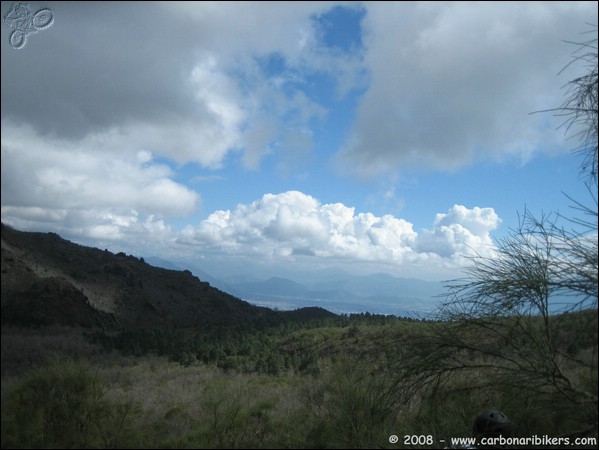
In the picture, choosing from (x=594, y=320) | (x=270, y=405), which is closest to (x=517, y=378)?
(x=594, y=320)

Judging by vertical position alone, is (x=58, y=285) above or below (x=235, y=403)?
above

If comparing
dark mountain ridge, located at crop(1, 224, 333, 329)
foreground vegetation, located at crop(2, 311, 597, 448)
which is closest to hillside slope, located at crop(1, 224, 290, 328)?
dark mountain ridge, located at crop(1, 224, 333, 329)

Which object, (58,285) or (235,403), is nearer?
(58,285)

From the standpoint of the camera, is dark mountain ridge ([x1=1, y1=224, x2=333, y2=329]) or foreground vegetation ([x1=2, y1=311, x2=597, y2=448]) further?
foreground vegetation ([x1=2, y1=311, x2=597, y2=448])

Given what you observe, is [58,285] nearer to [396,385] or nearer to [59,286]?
[59,286]

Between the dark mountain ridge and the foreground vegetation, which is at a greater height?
the dark mountain ridge

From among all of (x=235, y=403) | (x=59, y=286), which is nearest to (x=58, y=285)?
(x=59, y=286)

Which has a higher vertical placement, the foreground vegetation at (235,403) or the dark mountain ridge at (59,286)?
the dark mountain ridge at (59,286)

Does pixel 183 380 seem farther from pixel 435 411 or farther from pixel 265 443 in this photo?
pixel 435 411

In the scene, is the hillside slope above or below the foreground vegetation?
above

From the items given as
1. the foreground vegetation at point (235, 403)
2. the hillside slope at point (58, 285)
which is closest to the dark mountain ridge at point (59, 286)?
the hillside slope at point (58, 285)

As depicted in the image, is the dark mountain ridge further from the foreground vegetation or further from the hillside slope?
the foreground vegetation

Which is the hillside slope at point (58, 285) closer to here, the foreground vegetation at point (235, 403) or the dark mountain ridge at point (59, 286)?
the dark mountain ridge at point (59, 286)

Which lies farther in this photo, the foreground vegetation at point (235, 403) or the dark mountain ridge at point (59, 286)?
the foreground vegetation at point (235, 403)
